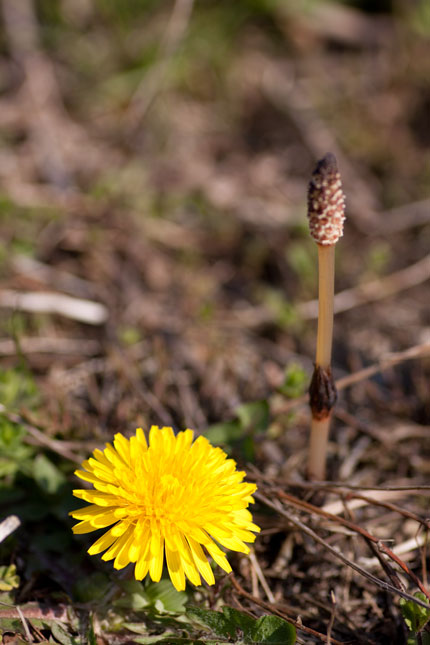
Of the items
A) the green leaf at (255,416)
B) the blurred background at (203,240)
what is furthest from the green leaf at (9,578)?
the green leaf at (255,416)

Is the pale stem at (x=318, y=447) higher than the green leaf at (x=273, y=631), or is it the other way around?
the pale stem at (x=318, y=447)

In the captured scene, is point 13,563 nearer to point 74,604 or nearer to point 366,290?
point 74,604

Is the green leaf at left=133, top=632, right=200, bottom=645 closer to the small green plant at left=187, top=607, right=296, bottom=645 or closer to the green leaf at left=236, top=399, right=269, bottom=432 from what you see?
the small green plant at left=187, top=607, right=296, bottom=645

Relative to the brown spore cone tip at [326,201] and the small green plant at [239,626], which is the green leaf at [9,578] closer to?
the small green plant at [239,626]

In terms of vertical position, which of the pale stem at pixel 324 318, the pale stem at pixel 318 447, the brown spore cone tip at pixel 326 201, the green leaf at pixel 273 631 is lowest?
the green leaf at pixel 273 631

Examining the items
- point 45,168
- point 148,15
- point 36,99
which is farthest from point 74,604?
point 148,15

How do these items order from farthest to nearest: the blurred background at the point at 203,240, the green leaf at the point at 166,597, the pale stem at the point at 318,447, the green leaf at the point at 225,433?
the blurred background at the point at 203,240 → the green leaf at the point at 225,433 → the pale stem at the point at 318,447 → the green leaf at the point at 166,597

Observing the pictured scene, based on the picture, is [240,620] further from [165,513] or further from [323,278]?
[323,278]
